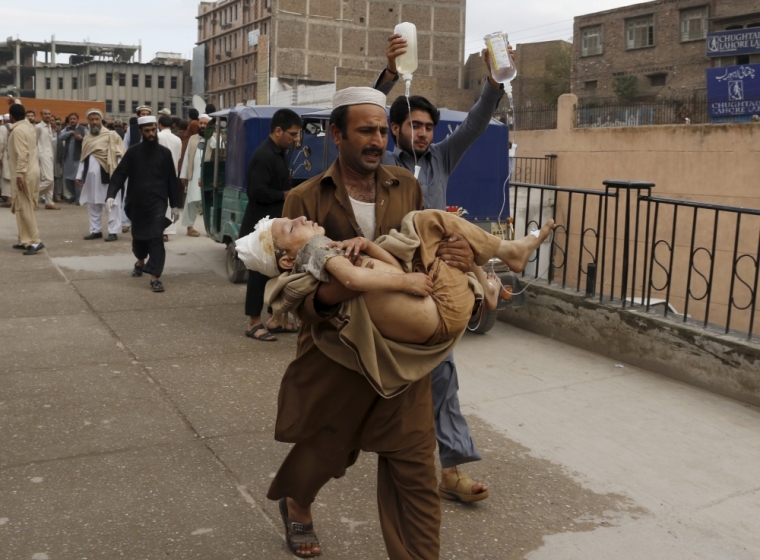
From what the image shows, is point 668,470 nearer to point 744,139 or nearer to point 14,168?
point 14,168

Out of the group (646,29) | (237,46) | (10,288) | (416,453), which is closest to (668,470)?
(416,453)

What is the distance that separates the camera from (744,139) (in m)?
18.5

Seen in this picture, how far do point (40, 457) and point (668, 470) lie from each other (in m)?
3.35

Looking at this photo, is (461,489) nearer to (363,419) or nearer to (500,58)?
(363,419)

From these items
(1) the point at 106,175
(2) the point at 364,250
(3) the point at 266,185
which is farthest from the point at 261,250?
(1) the point at 106,175

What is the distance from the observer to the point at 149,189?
9.12 m

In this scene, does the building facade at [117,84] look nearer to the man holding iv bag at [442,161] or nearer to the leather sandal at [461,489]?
the man holding iv bag at [442,161]

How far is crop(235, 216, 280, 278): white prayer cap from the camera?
287cm

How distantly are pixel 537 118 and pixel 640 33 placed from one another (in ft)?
81.9

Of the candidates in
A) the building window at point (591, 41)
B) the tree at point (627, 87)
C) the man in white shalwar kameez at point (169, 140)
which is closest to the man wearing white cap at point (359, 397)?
the man in white shalwar kameez at point (169, 140)

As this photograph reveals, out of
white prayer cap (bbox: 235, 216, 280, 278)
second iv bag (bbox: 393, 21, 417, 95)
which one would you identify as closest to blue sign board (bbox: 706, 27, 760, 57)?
second iv bag (bbox: 393, 21, 417, 95)

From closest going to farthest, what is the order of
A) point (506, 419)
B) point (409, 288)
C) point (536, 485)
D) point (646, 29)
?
point (409, 288)
point (536, 485)
point (506, 419)
point (646, 29)

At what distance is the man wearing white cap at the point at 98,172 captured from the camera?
12.6m

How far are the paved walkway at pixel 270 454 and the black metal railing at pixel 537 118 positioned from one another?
19071 mm
